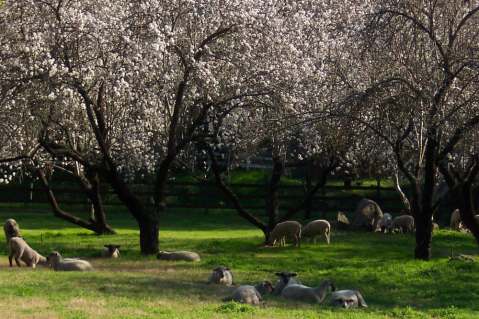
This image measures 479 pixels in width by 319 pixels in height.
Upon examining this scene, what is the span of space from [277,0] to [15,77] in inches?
305

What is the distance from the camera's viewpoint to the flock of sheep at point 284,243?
1545cm

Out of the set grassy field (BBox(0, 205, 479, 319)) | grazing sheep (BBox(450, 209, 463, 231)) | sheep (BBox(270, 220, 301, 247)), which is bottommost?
grassy field (BBox(0, 205, 479, 319))

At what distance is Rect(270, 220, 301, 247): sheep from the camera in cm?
2670

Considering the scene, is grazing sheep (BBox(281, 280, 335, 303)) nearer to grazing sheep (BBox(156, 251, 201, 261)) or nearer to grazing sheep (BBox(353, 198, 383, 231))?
grazing sheep (BBox(156, 251, 201, 261))

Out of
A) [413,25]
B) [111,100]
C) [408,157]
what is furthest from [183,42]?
[408,157]

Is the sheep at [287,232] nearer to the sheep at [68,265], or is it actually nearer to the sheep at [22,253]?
the sheep at [68,265]

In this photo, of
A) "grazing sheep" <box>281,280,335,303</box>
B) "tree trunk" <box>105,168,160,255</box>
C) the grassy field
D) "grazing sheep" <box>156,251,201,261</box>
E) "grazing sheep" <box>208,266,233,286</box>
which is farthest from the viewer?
"tree trunk" <box>105,168,160,255</box>

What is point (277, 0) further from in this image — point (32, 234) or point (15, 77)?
point (32, 234)

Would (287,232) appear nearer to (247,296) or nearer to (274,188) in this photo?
(274,188)

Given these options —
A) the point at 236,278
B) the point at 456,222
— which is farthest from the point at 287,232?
the point at 456,222

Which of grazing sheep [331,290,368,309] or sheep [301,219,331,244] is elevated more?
sheep [301,219,331,244]

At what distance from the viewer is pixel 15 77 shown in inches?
866

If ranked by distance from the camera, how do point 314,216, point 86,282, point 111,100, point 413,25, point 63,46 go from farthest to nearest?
point 314,216, point 111,100, point 63,46, point 413,25, point 86,282

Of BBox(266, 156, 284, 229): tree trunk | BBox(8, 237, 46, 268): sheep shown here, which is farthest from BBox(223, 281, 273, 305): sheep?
BBox(266, 156, 284, 229): tree trunk
